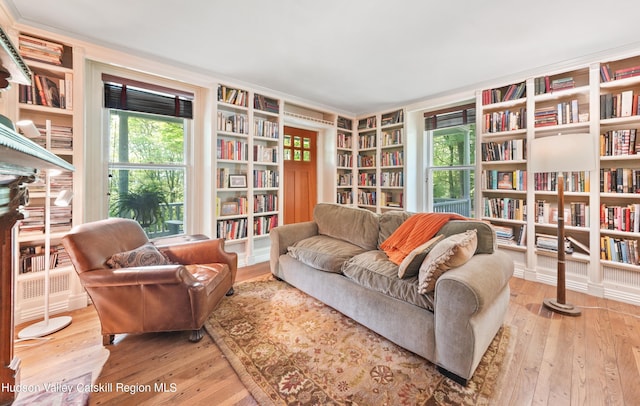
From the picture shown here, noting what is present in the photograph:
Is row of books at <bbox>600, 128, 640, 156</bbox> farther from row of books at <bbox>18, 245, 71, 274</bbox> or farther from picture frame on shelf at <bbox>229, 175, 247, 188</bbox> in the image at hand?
row of books at <bbox>18, 245, 71, 274</bbox>

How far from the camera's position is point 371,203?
480cm

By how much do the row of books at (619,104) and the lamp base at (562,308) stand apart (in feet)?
6.18

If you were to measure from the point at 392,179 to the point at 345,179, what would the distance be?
0.88 m

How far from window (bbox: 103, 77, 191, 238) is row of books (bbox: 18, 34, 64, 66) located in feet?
1.40

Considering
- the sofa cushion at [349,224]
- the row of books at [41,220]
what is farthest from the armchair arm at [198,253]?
the sofa cushion at [349,224]

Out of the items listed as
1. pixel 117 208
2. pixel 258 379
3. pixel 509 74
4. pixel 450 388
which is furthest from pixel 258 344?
pixel 509 74

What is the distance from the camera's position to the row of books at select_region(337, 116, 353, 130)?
4.77 metres

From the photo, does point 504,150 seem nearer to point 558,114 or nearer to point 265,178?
point 558,114

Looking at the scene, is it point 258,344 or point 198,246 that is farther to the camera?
point 198,246

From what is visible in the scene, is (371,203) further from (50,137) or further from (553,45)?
(50,137)

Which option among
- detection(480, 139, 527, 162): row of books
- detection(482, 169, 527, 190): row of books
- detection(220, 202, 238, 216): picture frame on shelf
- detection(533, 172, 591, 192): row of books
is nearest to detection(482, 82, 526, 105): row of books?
detection(480, 139, 527, 162): row of books

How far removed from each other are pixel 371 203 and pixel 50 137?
4.18 m

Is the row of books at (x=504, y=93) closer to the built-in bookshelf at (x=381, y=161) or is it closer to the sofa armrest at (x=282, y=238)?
the built-in bookshelf at (x=381, y=161)

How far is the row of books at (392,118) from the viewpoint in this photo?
4.25 metres
